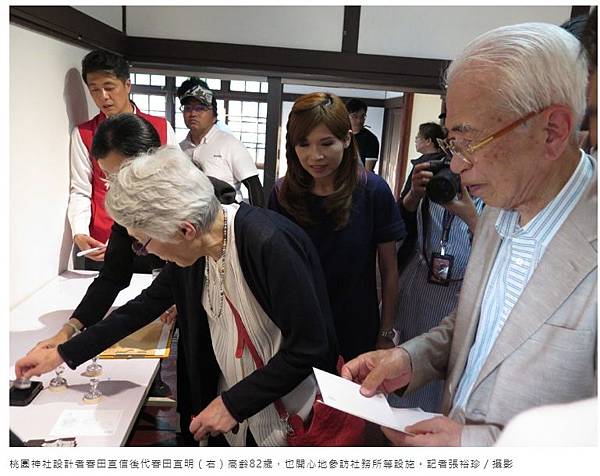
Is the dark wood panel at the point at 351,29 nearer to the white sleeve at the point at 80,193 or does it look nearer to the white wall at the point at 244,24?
the white wall at the point at 244,24

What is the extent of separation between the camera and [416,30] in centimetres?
210

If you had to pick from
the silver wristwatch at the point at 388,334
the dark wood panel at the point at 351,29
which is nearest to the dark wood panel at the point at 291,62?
the dark wood panel at the point at 351,29

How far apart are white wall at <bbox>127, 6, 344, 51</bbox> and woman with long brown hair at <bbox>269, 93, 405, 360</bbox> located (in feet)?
3.02

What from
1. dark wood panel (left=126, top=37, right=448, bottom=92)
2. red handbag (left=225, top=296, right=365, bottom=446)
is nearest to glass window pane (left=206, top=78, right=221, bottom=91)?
dark wood panel (left=126, top=37, right=448, bottom=92)

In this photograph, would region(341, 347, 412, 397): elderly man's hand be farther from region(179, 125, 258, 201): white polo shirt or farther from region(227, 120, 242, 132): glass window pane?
region(227, 120, 242, 132): glass window pane

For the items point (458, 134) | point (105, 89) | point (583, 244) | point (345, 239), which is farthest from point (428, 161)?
point (105, 89)

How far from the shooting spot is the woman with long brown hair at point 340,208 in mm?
1308

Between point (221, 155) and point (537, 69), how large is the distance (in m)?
1.34

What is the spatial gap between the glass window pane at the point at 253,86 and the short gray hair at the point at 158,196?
134 centimetres

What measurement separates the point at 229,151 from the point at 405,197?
→ 716mm

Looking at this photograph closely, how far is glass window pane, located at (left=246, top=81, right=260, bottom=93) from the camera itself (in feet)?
6.99

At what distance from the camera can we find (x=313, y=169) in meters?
1.34

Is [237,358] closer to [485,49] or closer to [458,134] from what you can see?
[458,134]

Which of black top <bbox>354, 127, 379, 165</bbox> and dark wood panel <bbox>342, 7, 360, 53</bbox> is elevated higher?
dark wood panel <bbox>342, 7, 360, 53</bbox>
